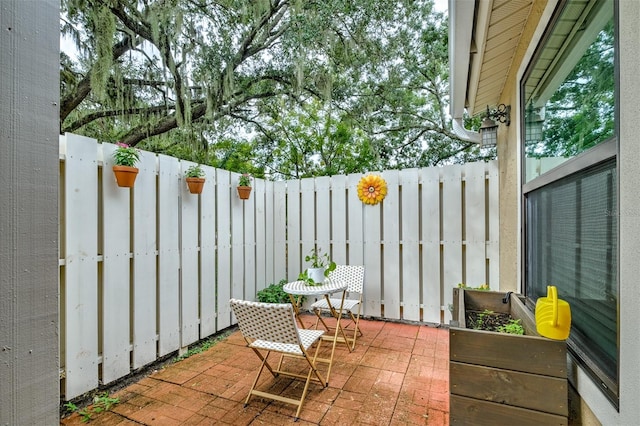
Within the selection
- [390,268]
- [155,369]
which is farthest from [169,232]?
[390,268]

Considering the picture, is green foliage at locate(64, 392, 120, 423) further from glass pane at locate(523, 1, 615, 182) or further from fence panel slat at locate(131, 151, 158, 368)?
glass pane at locate(523, 1, 615, 182)

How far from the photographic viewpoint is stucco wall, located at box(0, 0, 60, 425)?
0.60 meters

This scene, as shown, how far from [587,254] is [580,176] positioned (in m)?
0.38

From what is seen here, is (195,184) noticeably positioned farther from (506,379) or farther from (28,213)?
(506,379)

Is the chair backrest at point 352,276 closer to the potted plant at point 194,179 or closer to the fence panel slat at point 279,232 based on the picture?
the fence panel slat at point 279,232

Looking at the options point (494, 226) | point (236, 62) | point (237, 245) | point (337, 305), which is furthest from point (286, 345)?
point (236, 62)

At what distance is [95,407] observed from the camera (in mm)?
2357

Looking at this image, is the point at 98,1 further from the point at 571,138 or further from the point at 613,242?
the point at 613,242

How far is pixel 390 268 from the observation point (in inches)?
166

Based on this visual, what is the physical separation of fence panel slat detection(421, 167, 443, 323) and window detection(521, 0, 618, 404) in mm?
1725

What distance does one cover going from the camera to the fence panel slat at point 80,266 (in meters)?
2.34

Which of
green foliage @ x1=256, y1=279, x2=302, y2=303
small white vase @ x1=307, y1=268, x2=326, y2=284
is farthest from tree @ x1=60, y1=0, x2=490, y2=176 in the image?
small white vase @ x1=307, y1=268, x2=326, y2=284

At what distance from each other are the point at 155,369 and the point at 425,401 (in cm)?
255

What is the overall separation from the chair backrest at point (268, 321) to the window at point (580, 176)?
1635 mm
